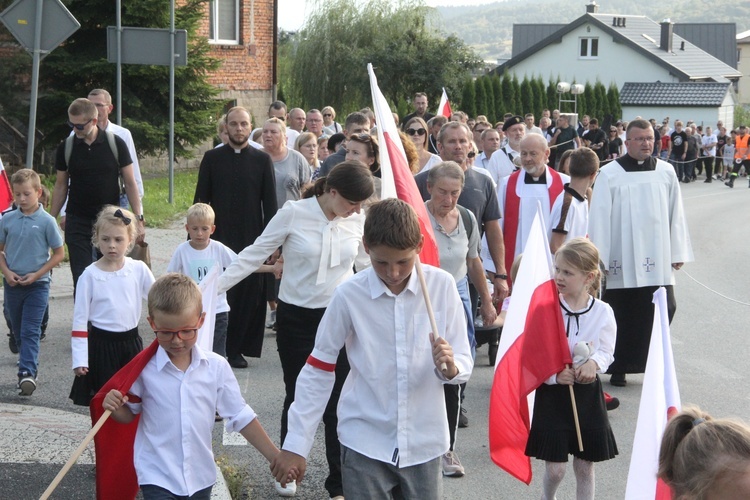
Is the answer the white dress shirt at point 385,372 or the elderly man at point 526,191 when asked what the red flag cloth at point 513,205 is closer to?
the elderly man at point 526,191

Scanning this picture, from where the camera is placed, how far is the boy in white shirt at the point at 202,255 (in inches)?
306

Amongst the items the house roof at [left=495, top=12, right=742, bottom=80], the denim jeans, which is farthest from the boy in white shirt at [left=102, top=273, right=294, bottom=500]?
the house roof at [left=495, top=12, right=742, bottom=80]

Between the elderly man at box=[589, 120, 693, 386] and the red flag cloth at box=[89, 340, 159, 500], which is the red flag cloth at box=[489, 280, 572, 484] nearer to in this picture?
the red flag cloth at box=[89, 340, 159, 500]

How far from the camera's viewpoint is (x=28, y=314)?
7957 mm

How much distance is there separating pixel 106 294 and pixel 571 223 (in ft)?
12.8

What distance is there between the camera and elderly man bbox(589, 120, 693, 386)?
28.5 ft

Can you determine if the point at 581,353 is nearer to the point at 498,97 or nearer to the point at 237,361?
the point at 237,361

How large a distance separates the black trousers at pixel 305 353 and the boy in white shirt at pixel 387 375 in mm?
1613

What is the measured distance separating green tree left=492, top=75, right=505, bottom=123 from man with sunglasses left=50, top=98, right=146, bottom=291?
43.3 m

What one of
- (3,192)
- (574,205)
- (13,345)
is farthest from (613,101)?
(13,345)

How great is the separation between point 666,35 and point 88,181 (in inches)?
3021

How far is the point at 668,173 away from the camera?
28.7 feet

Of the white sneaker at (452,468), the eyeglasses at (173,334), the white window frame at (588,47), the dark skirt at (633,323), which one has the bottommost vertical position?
the white sneaker at (452,468)

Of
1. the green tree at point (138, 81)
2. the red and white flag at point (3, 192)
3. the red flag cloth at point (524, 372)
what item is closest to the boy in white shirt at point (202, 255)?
the red and white flag at point (3, 192)
